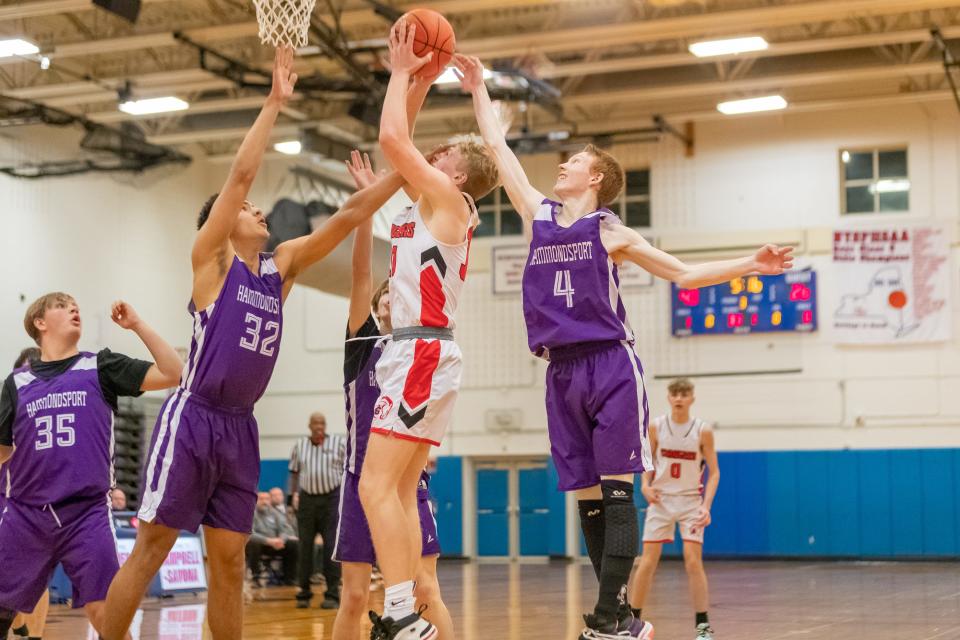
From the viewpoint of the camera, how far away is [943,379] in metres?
20.8

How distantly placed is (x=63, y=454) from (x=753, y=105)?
1636 centimetres

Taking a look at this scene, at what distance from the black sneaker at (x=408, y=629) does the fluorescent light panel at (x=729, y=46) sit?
14.5 metres

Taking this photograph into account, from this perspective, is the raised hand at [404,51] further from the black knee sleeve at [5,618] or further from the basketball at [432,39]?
the black knee sleeve at [5,618]

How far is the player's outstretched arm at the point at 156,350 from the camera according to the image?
5645 millimetres

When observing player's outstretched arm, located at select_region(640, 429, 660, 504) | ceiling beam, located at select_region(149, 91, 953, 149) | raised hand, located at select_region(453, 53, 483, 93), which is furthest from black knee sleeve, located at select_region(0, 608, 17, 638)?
ceiling beam, located at select_region(149, 91, 953, 149)

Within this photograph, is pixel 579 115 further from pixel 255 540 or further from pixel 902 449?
pixel 255 540

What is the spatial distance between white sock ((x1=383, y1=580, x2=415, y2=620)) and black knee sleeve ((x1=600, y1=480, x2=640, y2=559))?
3.60 ft

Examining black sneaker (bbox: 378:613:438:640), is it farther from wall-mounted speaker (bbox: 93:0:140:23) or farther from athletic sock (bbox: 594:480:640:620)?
wall-mounted speaker (bbox: 93:0:140:23)

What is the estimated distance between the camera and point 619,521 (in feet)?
18.0

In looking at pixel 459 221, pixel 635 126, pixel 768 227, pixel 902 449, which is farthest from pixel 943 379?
pixel 459 221

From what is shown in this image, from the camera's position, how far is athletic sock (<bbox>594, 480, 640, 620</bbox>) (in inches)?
214

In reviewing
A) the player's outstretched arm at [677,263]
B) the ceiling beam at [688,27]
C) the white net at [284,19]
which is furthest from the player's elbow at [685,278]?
the ceiling beam at [688,27]

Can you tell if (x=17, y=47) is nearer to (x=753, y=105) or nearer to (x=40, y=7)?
(x=40, y=7)

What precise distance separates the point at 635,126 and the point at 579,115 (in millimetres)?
1122
